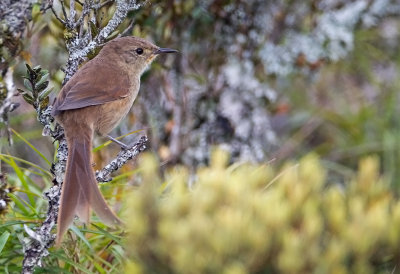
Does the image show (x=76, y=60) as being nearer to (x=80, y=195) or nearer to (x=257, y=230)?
(x=80, y=195)

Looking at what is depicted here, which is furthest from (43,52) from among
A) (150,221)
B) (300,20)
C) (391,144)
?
(150,221)

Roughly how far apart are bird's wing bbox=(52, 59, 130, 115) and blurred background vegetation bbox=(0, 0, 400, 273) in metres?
0.27

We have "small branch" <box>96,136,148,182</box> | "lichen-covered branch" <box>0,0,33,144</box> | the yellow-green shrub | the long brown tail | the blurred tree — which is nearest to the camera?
the yellow-green shrub

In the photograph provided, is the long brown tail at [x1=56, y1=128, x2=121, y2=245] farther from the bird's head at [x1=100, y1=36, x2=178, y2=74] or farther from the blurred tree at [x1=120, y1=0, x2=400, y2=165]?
the blurred tree at [x1=120, y1=0, x2=400, y2=165]

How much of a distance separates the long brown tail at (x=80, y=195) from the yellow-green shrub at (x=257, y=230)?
2.06 feet

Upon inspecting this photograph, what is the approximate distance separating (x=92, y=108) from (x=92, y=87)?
0.12 metres

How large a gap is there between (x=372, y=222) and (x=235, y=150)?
4122mm

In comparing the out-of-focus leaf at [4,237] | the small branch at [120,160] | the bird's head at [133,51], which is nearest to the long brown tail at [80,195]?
the small branch at [120,160]

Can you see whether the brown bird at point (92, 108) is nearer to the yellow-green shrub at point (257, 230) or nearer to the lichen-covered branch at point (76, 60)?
the lichen-covered branch at point (76, 60)

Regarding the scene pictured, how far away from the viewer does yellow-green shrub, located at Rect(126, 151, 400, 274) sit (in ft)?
6.93

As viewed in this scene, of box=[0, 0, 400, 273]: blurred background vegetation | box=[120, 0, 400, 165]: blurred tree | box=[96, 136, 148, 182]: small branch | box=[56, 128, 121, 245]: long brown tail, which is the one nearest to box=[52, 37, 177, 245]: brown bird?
box=[56, 128, 121, 245]: long brown tail

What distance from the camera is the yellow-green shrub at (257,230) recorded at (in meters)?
2.11

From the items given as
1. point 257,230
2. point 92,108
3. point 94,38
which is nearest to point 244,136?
point 92,108

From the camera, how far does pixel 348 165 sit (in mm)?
7367
